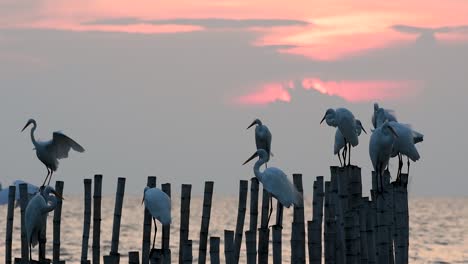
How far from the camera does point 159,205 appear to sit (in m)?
15.2

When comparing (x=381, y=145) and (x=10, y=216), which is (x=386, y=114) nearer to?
(x=381, y=145)

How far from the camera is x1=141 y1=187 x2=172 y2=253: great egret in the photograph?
1508 centimetres

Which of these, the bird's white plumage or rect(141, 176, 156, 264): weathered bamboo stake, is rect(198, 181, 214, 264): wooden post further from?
rect(141, 176, 156, 264): weathered bamboo stake

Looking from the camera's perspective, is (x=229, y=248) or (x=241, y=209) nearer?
(x=229, y=248)

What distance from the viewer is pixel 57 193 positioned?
16.6m

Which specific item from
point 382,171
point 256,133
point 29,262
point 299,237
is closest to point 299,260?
point 299,237

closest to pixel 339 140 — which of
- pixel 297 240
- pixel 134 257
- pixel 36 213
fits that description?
pixel 297 240

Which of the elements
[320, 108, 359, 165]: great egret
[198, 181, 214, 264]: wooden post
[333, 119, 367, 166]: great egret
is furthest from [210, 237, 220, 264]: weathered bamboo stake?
[333, 119, 367, 166]: great egret

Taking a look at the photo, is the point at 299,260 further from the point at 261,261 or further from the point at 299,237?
the point at 261,261

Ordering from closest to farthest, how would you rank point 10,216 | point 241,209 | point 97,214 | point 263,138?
point 97,214 < point 241,209 < point 10,216 < point 263,138

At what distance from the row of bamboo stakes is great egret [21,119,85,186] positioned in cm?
201

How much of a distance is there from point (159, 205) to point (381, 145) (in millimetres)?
3078

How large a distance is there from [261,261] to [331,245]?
3.12ft

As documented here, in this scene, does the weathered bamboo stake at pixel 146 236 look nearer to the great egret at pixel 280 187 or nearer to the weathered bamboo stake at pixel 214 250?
the great egret at pixel 280 187
